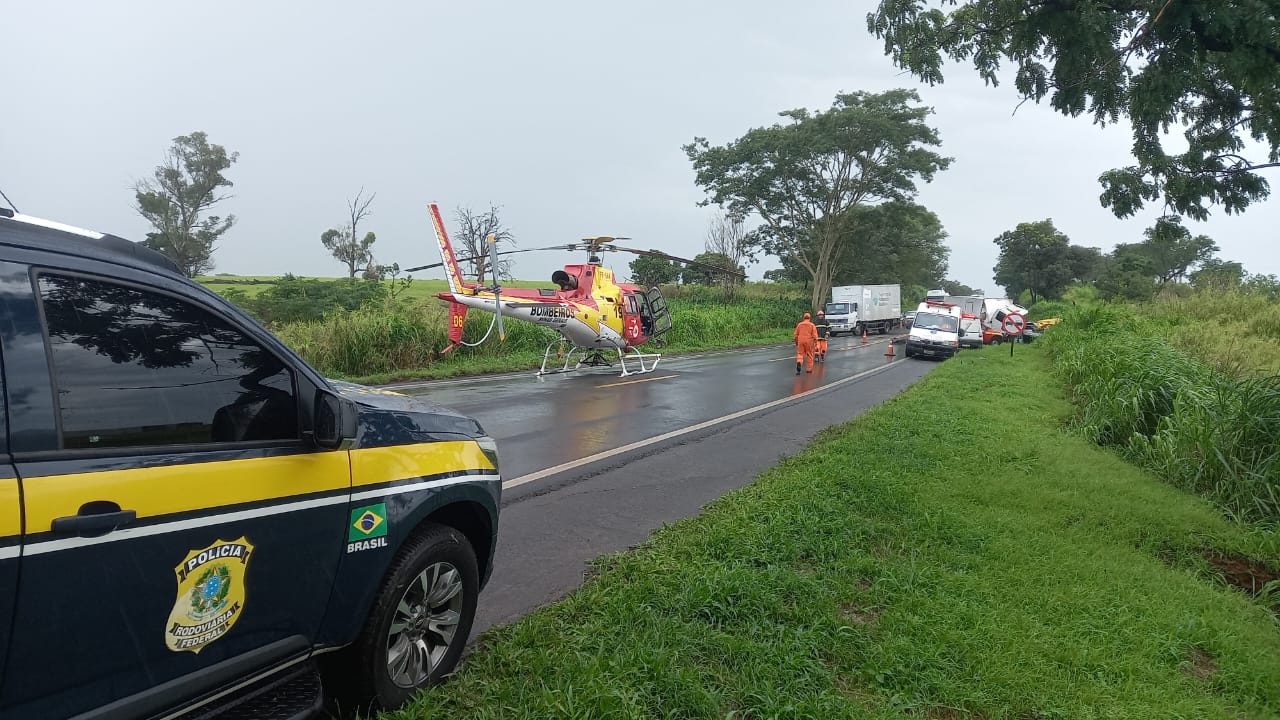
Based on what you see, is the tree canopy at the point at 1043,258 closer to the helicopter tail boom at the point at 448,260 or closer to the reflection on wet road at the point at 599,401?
the reflection on wet road at the point at 599,401

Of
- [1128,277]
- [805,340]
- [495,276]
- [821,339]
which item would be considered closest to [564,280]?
[495,276]

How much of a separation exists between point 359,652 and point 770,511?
3553mm

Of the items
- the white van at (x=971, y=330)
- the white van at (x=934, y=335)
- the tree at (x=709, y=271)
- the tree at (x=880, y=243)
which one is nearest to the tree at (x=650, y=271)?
the tree at (x=709, y=271)

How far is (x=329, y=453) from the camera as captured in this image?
258cm

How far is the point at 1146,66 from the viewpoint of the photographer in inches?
202

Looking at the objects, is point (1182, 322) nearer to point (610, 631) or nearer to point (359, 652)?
point (610, 631)

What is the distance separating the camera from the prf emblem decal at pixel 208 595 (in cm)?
205

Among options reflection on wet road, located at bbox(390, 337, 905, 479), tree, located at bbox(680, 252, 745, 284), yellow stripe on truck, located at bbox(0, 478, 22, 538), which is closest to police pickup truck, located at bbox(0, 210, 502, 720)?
yellow stripe on truck, located at bbox(0, 478, 22, 538)

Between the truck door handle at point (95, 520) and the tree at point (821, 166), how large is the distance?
4120 cm

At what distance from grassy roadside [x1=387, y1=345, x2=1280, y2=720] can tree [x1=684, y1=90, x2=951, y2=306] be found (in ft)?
119

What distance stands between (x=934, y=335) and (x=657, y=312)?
11808 millimetres

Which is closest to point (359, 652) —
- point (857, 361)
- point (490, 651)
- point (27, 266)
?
point (490, 651)

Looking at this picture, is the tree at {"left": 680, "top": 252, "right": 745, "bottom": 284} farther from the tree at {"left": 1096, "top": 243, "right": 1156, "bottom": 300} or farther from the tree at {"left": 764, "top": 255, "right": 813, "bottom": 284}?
the tree at {"left": 1096, "top": 243, "right": 1156, "bottom": 300}

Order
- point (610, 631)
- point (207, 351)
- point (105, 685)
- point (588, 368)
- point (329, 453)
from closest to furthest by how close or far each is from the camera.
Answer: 1. point (105, 685)
2. point (207, 351)
3. point (329, 453)
4. point (610, 631)
5. point (588, 368)
